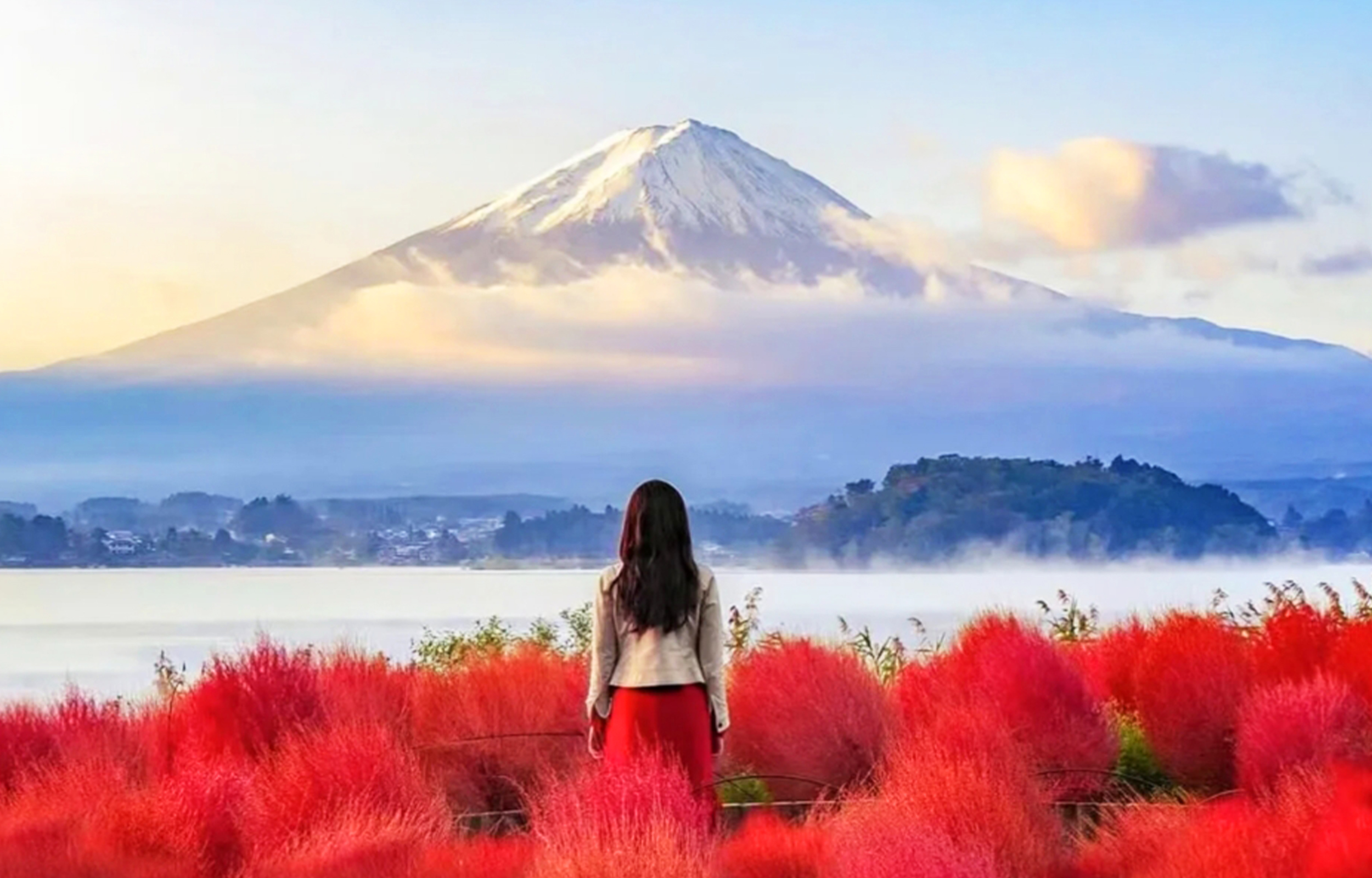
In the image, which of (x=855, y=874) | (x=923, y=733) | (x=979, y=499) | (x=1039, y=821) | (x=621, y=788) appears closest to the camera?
(x=855, y=874)

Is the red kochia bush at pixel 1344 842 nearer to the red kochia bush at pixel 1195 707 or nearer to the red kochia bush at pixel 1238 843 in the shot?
the red kochia bush at pixel 1238 843

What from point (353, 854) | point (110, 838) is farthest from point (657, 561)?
point (110, 838)

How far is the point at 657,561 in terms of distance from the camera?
31.5ft

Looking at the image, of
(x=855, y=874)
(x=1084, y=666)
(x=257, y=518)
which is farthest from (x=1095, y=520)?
(x=855, y=874)

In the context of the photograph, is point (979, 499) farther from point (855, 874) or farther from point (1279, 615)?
point (855, 874)

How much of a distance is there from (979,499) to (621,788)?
311ft

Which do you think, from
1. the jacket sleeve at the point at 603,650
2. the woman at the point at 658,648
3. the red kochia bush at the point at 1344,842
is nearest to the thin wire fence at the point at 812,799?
the woman at the point at 658,648

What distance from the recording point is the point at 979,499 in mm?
102688

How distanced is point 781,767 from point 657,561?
3.58 m

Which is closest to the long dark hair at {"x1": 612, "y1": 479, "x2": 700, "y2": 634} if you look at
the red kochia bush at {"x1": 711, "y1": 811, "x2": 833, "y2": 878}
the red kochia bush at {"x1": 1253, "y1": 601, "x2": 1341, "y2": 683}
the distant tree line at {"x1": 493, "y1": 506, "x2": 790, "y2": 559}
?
the red kochia bush at {"x1": 711, "y1": 811, "x2": 833, "y2": 878}

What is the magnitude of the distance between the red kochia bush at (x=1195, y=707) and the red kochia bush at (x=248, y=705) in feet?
17.0

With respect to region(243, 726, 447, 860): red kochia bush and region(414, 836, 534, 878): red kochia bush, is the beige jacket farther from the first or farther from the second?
region(243, 726, 447, 860): red kochia bush

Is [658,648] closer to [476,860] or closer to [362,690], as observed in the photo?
[476,860]

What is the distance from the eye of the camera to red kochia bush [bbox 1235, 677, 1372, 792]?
11.4 m
